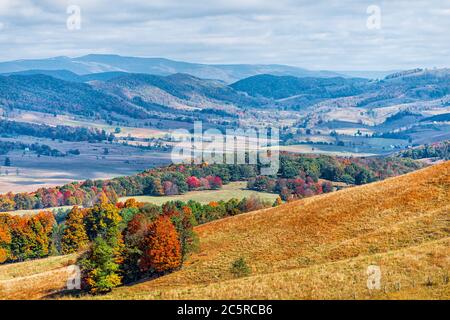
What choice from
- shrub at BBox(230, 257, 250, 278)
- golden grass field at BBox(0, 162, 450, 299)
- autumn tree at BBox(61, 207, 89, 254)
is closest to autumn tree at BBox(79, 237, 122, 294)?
golden grass field at BBox(0, 162, 450, 299)

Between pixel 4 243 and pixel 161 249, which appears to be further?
pixel 4 243

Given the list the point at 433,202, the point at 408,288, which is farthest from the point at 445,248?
the point at 433,202

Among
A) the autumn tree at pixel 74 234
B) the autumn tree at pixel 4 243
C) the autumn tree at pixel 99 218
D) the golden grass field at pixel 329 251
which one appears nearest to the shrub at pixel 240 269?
the golden grass field at pixel 329 251

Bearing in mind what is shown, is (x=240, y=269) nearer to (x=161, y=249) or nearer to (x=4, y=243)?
(x=161, y=249)

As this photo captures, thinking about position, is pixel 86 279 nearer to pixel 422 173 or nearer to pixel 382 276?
pixel 382 276

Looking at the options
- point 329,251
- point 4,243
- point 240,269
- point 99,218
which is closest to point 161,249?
point 240,269
